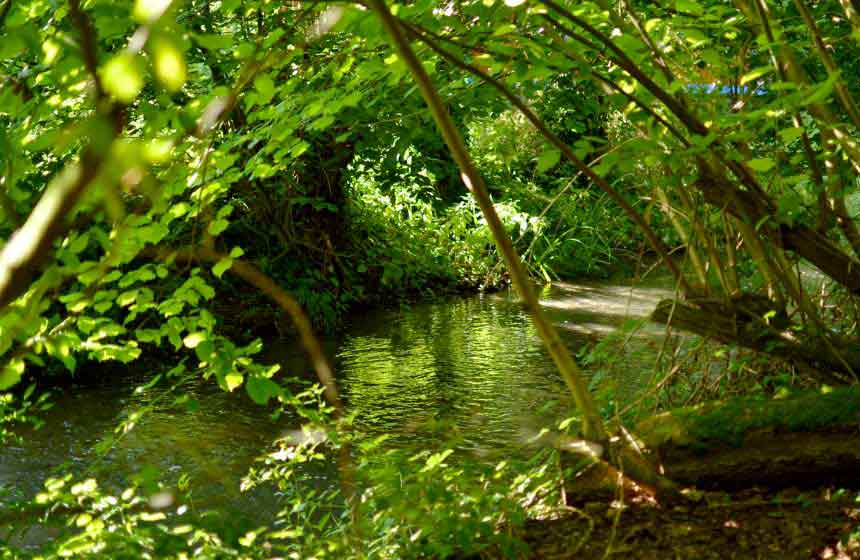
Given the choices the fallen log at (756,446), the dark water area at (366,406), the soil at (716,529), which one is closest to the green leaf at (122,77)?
the dark water area at (366,406)

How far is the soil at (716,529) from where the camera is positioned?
8.84ft

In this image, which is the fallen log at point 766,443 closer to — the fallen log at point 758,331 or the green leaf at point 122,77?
the fallen log at point 758,331

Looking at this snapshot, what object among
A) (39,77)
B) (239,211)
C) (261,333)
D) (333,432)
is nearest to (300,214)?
(239,211)

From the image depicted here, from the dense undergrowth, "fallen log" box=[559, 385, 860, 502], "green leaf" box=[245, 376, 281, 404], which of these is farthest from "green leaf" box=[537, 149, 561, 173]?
"fallen log" box=[559, 385, 860, 502]

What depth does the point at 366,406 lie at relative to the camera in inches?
218

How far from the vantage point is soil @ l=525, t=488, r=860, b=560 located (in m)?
2.69

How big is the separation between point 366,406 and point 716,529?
3.01m

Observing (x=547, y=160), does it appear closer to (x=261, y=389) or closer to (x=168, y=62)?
(x=261, y=389)

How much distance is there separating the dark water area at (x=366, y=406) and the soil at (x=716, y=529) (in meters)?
0.50

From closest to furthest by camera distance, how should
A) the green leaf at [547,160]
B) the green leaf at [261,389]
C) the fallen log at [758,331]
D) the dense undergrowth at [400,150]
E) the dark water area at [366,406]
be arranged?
the dense undergrowth at [400,150], the green leaf at [261,389], the green leaf at [547,160], the fallen log at [758,331], the dark water area at [366,406]

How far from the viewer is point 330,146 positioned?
25.7 feet

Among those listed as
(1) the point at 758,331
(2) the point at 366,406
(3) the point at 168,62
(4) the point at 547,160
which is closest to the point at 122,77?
(3) the point at 168,62

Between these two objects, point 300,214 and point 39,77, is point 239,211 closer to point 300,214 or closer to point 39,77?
point 300,214

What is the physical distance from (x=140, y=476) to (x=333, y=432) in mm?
642
